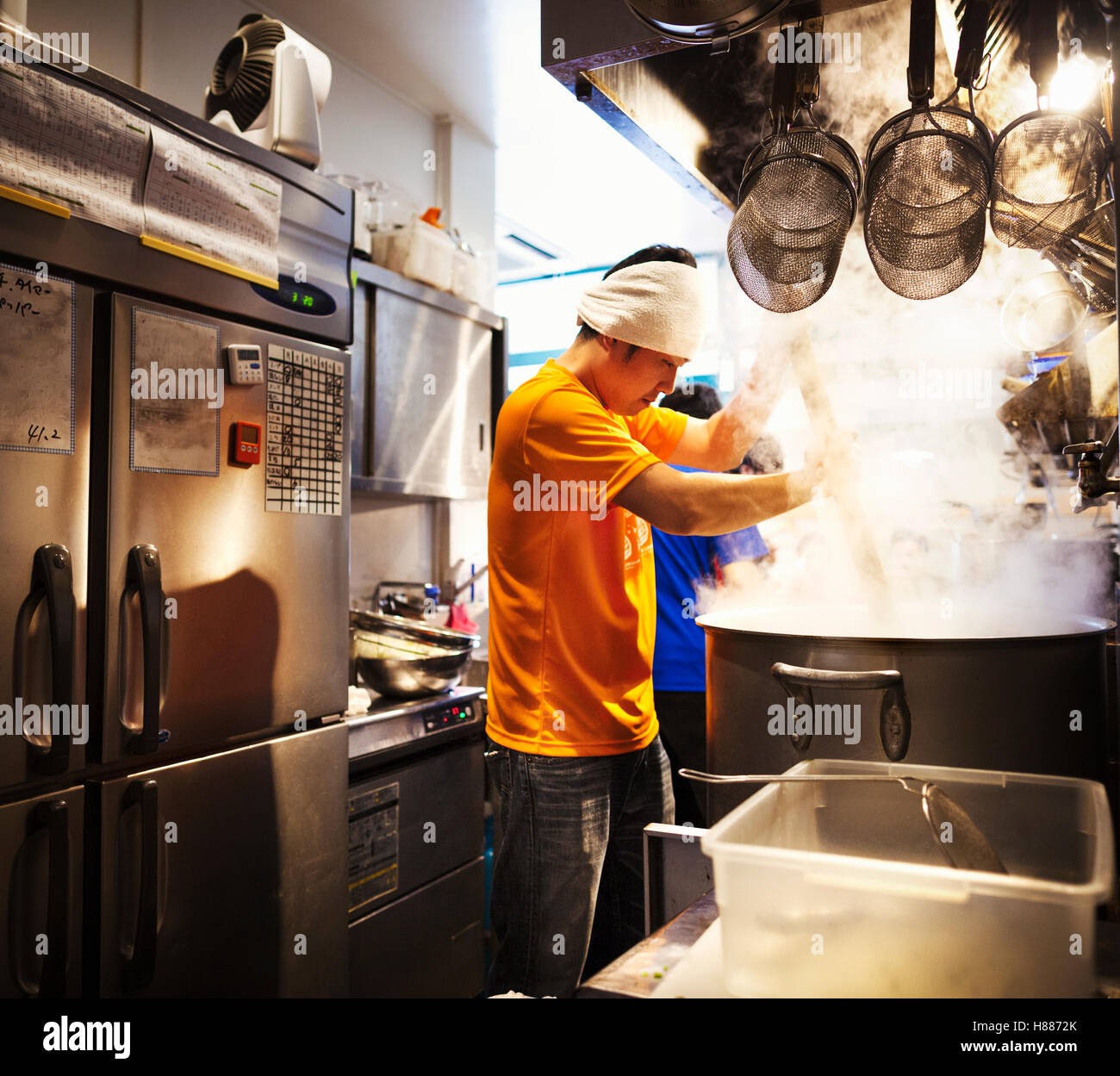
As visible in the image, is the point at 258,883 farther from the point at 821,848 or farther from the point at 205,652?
the point at 821,848

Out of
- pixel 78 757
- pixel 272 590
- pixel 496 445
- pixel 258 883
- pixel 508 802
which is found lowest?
pixel 258 883

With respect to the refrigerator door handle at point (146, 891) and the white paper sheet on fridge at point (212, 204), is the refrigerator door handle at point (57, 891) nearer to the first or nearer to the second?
the refrigerator door handle at point (146, 891)

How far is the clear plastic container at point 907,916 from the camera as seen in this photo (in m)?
0.61

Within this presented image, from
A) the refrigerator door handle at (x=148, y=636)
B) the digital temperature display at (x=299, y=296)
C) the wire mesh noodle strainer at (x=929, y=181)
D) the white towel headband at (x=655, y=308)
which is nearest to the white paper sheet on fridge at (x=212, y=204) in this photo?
the digital temperature display at (x=299, y=296)

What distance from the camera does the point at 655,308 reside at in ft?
5.29

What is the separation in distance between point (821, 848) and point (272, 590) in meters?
1.33

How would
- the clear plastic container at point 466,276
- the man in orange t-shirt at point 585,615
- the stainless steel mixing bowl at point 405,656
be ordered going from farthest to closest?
1. the clear plastic container at point 466,276
2. the stainless steel mixing bowl at point 405,656
3. the man in orange t-shirt at point 585,615

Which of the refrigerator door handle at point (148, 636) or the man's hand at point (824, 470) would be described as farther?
the refrigerator door handle at point (148, 636)

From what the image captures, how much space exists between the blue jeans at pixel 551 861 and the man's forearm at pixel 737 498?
0.49 meters

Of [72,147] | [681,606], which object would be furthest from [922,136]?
[681,606]

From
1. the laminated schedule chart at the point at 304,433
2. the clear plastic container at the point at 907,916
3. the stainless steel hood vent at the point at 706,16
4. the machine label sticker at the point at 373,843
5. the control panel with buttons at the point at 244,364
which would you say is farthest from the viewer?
the machine label sticker at the point at 373,843

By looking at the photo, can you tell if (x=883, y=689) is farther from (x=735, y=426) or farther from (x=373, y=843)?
(x=373, y=843)
